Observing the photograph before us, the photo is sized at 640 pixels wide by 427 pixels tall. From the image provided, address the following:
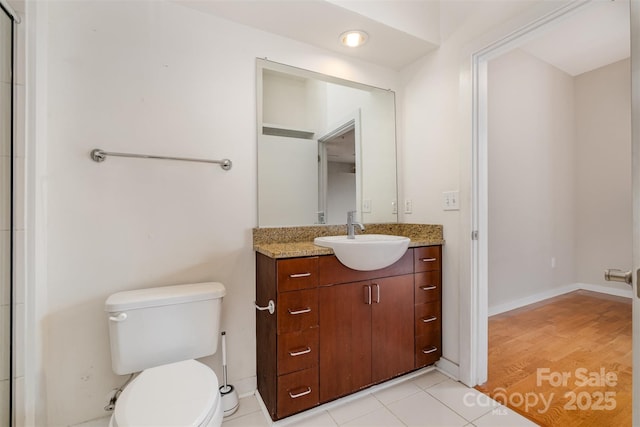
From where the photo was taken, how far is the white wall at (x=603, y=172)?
317 centimetres

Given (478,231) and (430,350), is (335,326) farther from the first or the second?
(478,231)

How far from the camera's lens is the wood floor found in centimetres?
147

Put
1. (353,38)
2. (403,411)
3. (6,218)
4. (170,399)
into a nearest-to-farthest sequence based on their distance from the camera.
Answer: (170,399) → (6,218) → (403,411) → (353,38)

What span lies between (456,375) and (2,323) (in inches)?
88.0

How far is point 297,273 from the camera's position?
1.38m

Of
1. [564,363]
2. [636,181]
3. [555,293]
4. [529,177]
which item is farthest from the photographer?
[555,293]

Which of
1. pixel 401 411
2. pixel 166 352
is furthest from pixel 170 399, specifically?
pixel 401 411

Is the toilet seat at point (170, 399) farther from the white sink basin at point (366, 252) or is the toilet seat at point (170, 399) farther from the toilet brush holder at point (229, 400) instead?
the white sink basin at point (366, 252)

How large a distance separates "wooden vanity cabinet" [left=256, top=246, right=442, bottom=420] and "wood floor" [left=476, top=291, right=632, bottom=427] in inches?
20.3

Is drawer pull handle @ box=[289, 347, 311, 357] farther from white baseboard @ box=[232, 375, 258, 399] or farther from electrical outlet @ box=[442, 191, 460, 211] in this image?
electrical outlet @ box=[442, 191, 460, 211]

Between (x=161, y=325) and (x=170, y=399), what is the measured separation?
0.38 meters

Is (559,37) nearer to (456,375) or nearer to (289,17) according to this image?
(289,17)

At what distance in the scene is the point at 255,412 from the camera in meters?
1.50

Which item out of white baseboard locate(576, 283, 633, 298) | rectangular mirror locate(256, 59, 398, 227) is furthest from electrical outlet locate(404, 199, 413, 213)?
white baseboard locate(576, 283, 633, 298)
